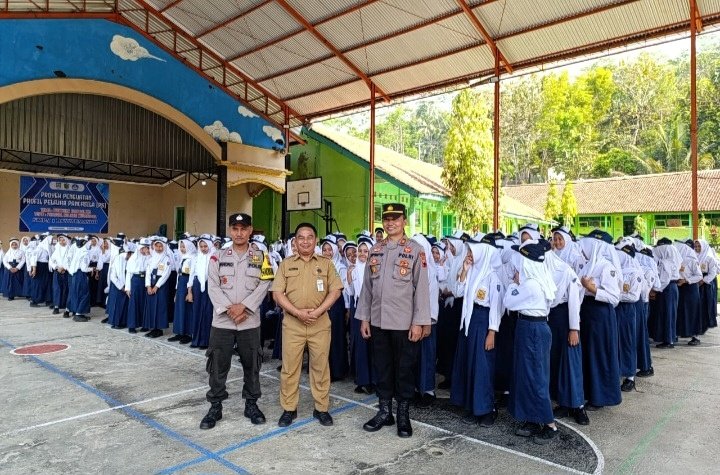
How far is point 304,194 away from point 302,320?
Result: 569 inches

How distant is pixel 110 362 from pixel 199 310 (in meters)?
1.39

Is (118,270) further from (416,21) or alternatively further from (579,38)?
(579,38)

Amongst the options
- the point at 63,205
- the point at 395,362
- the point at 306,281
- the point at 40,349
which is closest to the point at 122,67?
the point at 63,205

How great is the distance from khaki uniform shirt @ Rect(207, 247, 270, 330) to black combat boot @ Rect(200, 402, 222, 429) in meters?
0.67

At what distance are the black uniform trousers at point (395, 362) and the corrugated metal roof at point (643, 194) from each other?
72.7 ft

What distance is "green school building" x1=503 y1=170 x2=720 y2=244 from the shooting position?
70.3ft

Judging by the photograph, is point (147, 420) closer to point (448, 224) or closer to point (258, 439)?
point (258, 439)

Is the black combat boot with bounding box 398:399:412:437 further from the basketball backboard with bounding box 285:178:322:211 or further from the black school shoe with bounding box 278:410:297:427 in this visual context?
the basketball backboard with bounding box 285:178:322:211

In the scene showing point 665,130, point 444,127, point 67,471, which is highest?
point 444,127

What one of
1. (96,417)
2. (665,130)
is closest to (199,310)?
(96,417)

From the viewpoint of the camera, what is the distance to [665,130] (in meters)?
31.7

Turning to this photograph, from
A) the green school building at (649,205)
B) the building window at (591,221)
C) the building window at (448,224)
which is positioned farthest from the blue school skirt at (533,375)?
the building window at (591,221)

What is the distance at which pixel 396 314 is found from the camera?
13.0 ft

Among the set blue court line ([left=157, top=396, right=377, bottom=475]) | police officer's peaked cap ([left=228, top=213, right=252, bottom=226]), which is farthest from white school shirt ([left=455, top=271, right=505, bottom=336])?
police officer's peaked cap ([left=228, top=213, right=252, bottom=226])
